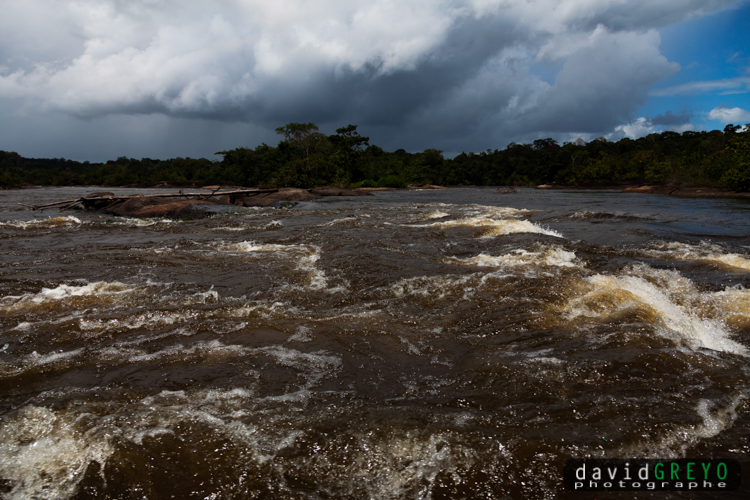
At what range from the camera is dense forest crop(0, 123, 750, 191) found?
35081mm

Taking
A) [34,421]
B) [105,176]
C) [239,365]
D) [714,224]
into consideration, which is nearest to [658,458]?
[239,365]

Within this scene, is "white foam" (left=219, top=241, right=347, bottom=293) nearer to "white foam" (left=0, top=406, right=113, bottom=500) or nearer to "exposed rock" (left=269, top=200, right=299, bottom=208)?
"white foam" (left=0, top=406, right=113, bottom=500)

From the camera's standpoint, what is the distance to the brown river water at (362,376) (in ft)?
6.50

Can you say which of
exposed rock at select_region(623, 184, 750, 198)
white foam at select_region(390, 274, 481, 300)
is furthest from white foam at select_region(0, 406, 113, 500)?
exposed rock at select_region(623, 184, 750, 198)

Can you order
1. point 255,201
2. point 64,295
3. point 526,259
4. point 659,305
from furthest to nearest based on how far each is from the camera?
point 255,201 → point 526,259 → point 64,295 → point 659,305

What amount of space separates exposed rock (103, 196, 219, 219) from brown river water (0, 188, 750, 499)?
8.93m

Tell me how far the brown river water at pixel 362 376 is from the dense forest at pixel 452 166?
94.6ft

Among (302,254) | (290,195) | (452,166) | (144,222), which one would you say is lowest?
(302,254)

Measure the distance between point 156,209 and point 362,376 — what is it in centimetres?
1506

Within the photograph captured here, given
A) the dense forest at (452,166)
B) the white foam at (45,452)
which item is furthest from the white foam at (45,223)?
the dense forest at (452,166)

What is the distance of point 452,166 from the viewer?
70438mm

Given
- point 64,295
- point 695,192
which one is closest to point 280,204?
point 64,295

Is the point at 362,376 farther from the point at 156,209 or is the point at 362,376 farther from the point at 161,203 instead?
the point at 161,203

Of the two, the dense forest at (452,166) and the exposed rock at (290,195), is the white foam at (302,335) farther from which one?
the dense forest at (452,166)
